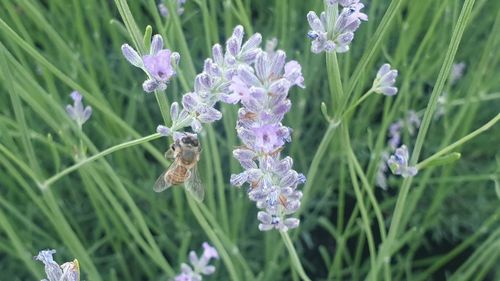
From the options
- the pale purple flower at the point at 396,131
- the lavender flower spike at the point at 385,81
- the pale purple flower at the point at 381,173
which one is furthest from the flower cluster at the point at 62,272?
the pale purple flower at the point at 396,131

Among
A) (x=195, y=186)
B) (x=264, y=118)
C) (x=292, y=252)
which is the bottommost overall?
(x=292, y=252)

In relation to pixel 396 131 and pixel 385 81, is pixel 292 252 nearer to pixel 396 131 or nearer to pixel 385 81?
pixel 385 81

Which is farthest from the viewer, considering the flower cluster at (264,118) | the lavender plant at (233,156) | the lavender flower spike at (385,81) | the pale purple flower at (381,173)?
the pale purple flower at (381,173)

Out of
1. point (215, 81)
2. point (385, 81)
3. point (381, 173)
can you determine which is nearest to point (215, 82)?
point (215, 81)

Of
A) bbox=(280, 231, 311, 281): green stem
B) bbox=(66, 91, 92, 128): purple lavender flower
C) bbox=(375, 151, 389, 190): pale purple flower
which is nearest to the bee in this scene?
bbox=(280, 231, 311, 281): green stem

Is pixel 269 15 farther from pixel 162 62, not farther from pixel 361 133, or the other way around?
pixel 162 62

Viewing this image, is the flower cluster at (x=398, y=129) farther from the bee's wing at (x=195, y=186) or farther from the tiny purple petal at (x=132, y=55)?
the tiny purple petal at (x=132, y=55)
